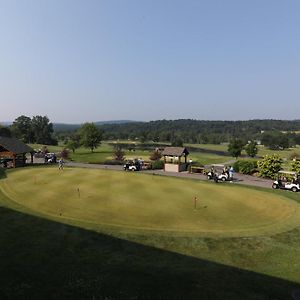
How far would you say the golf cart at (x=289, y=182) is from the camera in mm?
35419

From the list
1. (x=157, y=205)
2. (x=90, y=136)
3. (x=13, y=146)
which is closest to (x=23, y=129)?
(x=90, y=136)

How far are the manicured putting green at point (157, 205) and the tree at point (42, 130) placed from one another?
121594 mm

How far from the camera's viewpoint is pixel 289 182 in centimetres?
3644

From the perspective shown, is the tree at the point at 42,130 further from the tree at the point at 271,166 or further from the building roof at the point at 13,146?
the tree at the point at 271,166

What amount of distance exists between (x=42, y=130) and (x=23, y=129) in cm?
1099

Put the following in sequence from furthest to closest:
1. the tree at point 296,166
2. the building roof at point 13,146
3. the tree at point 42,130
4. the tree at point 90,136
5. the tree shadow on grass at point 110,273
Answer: the tree at point 42,130
the tree at point 90,136
the building roof at point 13,146
the tree at point 296,166
the tree shadow on grass at point 110,273

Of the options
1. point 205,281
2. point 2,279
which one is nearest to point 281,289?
point 205,281

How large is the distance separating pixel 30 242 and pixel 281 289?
11.7 meters

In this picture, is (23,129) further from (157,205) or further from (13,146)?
→ (157,205)

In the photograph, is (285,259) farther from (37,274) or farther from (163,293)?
(37,274)

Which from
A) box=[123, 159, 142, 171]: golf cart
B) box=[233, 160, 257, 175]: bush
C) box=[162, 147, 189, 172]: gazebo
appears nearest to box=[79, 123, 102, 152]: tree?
box=[123, 159, 142, 171]: golf cart

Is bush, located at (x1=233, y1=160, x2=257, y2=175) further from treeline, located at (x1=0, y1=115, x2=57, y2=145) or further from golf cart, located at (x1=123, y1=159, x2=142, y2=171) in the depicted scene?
treeline, located at (x1=0, y1=115, x2=57, y2=145)

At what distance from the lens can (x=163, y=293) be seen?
12750mm

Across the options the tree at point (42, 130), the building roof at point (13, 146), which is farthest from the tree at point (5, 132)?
the building roof at point (13, 146)
